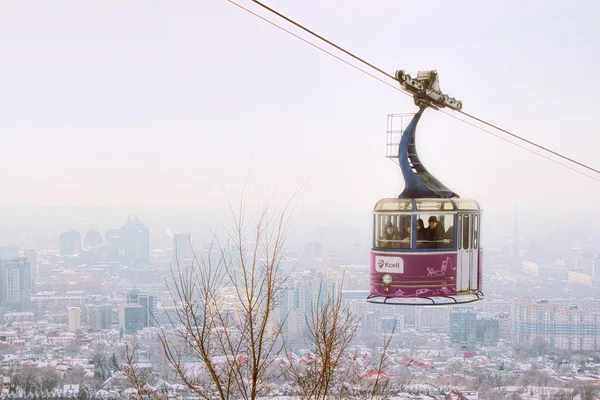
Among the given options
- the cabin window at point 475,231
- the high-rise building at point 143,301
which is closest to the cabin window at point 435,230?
the cabin window at point 475,231

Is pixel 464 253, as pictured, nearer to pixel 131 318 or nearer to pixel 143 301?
pixel 143 301

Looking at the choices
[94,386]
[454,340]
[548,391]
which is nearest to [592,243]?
[454,340]

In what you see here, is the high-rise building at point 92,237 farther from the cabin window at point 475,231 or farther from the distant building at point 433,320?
the cabin window at point 475,231

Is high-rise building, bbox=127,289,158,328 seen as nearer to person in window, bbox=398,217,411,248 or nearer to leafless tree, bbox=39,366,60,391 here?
leafless tree, bbox=39,366,60,391

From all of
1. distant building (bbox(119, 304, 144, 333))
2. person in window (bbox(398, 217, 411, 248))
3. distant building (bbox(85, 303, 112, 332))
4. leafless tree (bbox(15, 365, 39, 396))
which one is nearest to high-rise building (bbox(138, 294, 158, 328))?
distant building (bbox(119, 304, 144, 333))

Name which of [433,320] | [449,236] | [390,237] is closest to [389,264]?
[390,237]

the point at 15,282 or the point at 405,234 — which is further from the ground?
the point at 405,234
